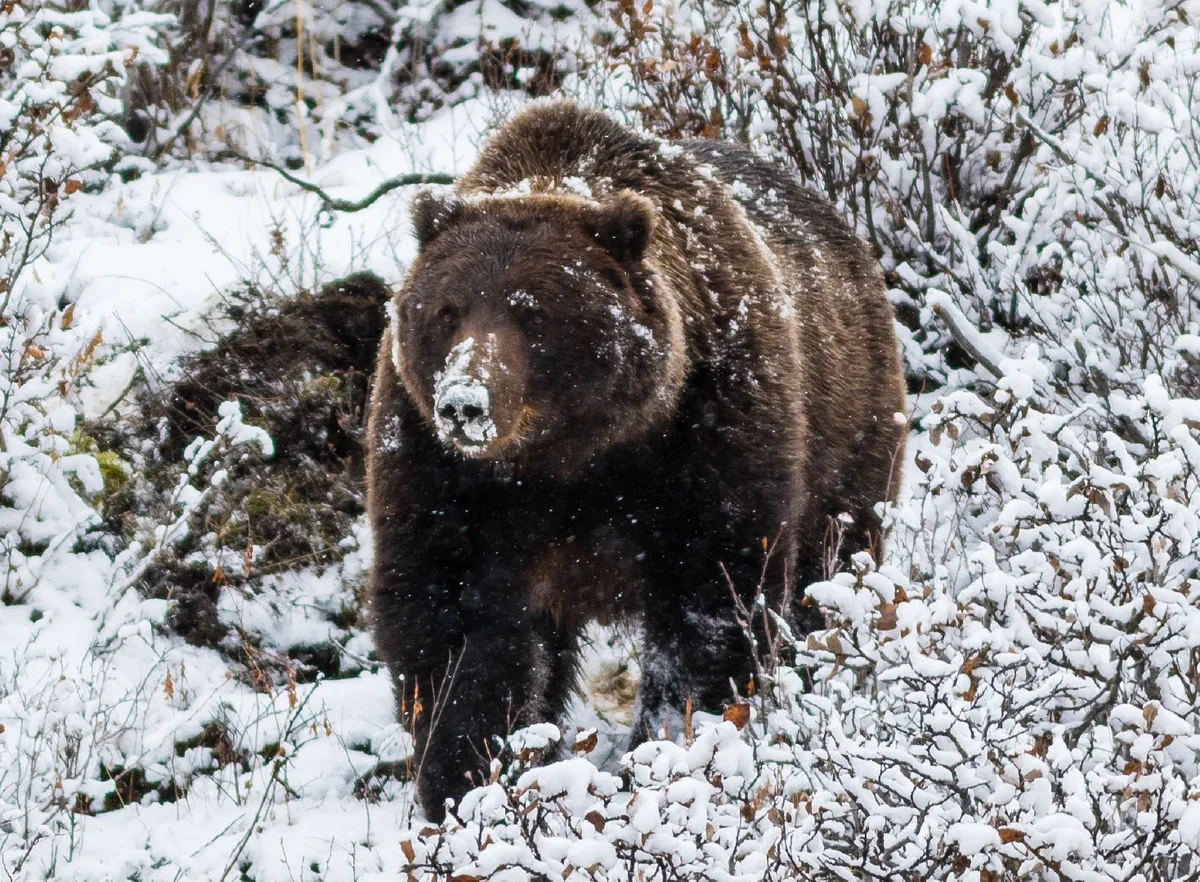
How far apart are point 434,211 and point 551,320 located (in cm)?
54

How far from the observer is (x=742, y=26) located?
6.91 metres

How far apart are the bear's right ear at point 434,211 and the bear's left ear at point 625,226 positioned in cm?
44

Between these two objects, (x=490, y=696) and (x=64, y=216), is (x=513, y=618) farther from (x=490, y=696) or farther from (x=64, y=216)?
(x=64, y=216)

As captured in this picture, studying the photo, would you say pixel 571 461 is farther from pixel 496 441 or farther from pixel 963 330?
pixel 963 330

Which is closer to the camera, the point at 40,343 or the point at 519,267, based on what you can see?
the point at 519,267

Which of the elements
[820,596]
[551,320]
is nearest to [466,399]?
[551,320]

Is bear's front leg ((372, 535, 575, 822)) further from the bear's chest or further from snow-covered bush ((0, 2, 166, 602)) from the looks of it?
snow-covered bush ((0, 2, 166, 602))

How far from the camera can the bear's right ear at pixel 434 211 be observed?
14.2 feet

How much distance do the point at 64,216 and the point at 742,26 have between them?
3.31m

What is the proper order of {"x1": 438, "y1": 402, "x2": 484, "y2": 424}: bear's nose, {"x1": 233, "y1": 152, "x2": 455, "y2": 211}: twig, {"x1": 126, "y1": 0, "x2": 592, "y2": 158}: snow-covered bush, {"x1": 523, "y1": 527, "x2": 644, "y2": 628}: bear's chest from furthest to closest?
{"x1": 126, "y1": 0, "x2": 592, "y2": 158}: snow-covered bush
{"x1": 233, "y1": 152, "x2": 455, "y2": 211}: twig
{"x1": 523, "y1": 527, "x2": 644, "y2": 628}: bear's chest
{"x1": 438, "y1": 402, "x2": 484, "y2": 424}: bear's nose

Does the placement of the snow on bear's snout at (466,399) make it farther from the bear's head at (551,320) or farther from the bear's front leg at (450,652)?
the bear's front leg at (450,652)

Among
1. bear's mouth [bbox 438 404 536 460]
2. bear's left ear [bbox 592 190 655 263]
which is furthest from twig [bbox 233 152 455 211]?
bear's mouth [bbox 438 404 536 460]

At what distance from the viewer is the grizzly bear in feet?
13.8

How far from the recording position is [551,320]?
4168 millimetres
